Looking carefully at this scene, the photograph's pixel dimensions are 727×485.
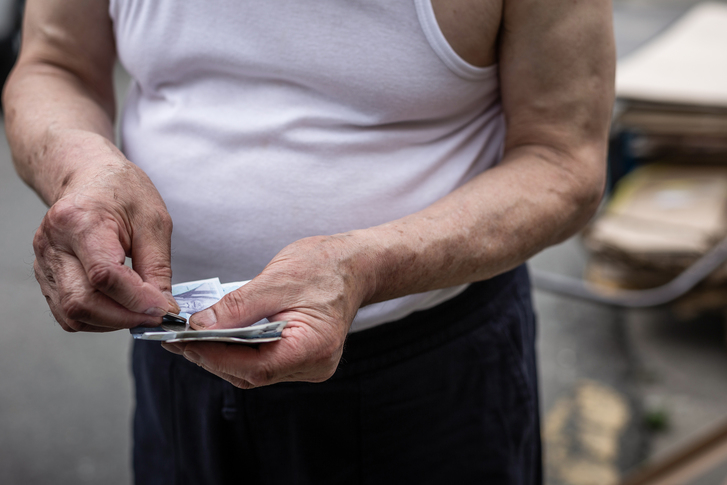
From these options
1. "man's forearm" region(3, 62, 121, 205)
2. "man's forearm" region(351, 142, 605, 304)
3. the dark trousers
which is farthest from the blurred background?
"man's forearm" region(3, 62, 121, 205)

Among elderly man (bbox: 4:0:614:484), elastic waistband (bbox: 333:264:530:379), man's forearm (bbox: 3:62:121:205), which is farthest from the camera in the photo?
elastic waistband (bbox: 333:264:530:379)

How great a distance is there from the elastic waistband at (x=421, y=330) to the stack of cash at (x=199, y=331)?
0.83 feet

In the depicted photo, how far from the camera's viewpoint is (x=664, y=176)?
336 cm

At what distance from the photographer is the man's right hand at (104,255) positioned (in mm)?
781

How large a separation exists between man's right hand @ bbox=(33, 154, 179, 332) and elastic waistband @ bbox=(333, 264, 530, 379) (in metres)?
0.35

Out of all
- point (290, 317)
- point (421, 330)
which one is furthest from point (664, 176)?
point (290, 317)

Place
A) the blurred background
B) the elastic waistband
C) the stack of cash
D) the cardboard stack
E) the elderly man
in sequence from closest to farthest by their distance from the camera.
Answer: the stack of cash
the elderly man
the elastic waistband
the blurred background
the cardboard stack

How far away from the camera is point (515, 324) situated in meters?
1.24

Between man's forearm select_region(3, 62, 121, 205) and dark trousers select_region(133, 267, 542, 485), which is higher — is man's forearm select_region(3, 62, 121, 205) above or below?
above

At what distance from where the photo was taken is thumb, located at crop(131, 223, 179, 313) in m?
0.84

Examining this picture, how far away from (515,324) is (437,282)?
13.0 inches

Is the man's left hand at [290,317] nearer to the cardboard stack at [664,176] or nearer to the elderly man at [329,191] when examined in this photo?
the elderly man at [329,191]

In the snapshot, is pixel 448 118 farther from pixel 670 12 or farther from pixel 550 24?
pixel 670 12

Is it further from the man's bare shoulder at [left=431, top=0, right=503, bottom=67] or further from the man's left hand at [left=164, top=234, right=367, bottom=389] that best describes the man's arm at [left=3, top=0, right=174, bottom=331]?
the man's bare shoulder at [left=431, top=0, right=503, bottom=67]
